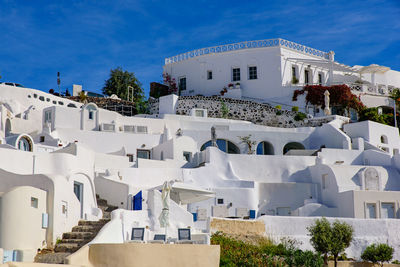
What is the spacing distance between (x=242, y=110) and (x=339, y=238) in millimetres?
20552

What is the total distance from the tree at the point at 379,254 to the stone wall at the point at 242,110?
59.1 ft

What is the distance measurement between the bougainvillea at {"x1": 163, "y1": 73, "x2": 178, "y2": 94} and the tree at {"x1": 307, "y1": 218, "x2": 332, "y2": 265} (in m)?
25.4

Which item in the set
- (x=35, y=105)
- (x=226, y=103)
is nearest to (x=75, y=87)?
(x=35, y=105)

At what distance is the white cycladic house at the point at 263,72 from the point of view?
46.8 metres

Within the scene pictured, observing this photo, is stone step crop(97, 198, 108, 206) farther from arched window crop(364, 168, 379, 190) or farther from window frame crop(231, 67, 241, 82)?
window frame crop(231, 67, 241, 82)

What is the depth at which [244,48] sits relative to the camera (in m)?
47.8

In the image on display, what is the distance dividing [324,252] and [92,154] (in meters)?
11.5

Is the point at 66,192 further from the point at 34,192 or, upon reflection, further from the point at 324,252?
the point at 324,252

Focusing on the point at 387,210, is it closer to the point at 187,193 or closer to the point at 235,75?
the point at 187,193

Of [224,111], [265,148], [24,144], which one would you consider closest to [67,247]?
[24,144]

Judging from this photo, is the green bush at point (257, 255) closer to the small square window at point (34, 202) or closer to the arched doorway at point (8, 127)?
Result: the small square window at point (34, 202)

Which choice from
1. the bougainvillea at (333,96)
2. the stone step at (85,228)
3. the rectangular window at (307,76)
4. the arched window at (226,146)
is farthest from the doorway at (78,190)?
the rectangular window at (307,76)

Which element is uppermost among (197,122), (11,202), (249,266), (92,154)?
(197,122)

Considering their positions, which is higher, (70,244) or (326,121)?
(326,121)
